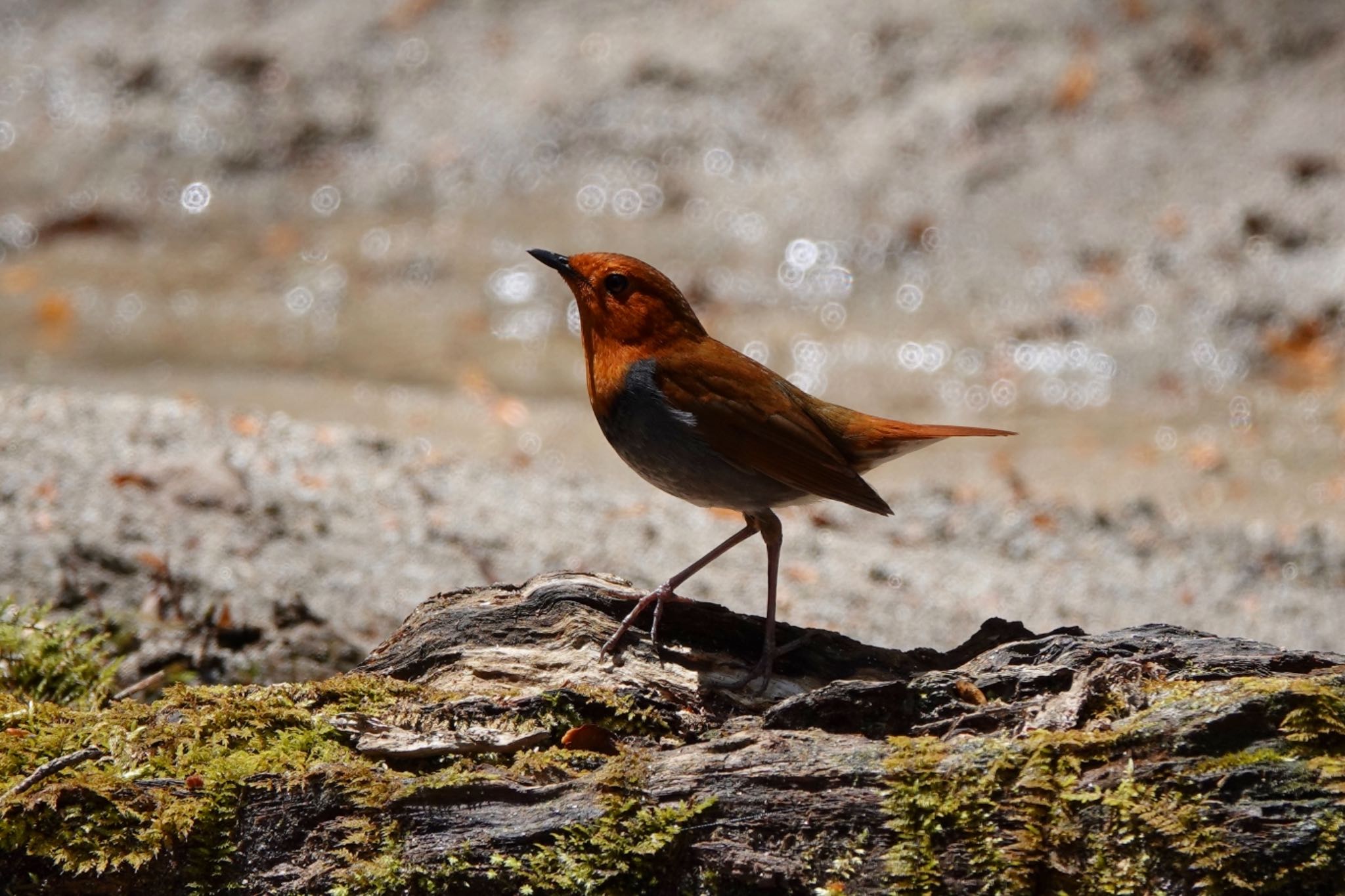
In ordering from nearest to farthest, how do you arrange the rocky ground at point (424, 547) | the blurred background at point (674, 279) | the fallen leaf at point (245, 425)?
the rocky ground at point (424, 547)
the blurred background at point (674, 279)
the fallen leaf at point (245, 425)

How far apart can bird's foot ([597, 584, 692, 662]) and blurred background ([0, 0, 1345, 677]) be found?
1646 mm

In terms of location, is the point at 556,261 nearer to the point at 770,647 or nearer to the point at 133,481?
the point at 770,647

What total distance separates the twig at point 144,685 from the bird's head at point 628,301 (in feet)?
5.28

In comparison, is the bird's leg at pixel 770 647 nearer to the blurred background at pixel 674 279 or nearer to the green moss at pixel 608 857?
the green moss at pixel 608 857

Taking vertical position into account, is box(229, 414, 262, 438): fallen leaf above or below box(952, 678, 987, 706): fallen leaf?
above

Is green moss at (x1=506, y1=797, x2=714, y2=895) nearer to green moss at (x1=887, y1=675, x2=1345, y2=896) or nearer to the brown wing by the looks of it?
green moss at (x1=887, y1=675, x2=1345, y2=896)

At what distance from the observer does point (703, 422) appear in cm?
340

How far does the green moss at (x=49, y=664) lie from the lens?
373 centimetres

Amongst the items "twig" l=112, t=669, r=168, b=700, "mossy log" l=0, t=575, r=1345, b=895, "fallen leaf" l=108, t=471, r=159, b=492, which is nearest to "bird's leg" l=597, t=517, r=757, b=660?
"mossy log" l=0, t=575, r=1345, b=895

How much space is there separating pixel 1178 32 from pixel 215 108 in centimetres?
721

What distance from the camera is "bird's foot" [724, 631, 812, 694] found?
10.2 ft

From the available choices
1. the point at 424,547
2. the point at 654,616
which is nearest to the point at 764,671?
the point at 654,616

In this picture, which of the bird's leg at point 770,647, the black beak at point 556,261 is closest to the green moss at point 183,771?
the bird's leg at point 770,647

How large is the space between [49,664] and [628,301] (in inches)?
77.0
